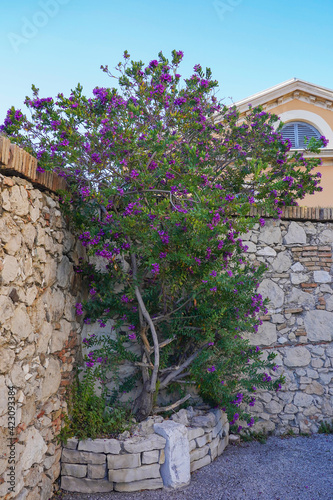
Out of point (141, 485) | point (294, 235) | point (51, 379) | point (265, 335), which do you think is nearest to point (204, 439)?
point (141, 485)

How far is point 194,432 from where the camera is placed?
13.5ft

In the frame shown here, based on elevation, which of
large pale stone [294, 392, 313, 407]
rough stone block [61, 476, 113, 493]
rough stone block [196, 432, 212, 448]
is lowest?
rough stone block [61, 476, 113, 493]

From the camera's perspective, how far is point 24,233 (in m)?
3.13

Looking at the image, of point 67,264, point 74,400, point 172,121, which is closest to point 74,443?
point 74,400

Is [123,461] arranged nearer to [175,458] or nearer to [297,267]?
[175,458]

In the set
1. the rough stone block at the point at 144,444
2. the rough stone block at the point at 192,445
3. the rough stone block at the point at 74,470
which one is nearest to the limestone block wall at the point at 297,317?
the rough stone block at the point at 192,445

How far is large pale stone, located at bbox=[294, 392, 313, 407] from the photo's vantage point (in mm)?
5199

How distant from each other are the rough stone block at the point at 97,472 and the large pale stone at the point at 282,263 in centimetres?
309

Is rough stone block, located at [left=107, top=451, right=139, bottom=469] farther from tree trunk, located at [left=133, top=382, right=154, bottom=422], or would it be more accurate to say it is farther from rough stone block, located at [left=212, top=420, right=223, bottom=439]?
rough stone block, located at [left=212, top=420, right=223, bottom=439]

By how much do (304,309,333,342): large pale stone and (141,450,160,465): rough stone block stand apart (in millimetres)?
2552

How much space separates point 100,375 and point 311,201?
6642 mm

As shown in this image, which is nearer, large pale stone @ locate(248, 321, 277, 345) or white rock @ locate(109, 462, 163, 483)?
white rock @ locate(109, 462, 163, 483)

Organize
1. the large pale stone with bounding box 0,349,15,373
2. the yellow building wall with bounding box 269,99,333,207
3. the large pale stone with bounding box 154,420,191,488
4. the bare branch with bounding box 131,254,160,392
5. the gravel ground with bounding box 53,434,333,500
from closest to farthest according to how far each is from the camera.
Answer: the large pale stone with bounding box 0,349,15,373 → the gravel ground with bounding box 53,434,333,500 → the large pale stone with bounding box 154,420,191,488 → the bare branch with bounding box 131,254,160,392 → the yellow building wall with bounding box 269,99,333,207

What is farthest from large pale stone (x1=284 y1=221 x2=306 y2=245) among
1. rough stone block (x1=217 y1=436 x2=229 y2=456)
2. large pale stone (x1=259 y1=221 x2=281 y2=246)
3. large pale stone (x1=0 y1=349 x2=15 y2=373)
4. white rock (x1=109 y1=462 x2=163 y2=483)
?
large pale stone (x1=0 y1=349 x2=15 y2=373)
